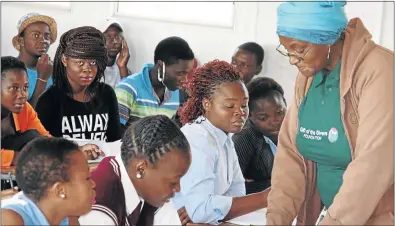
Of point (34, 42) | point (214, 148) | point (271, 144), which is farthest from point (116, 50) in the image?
point (214, 148)

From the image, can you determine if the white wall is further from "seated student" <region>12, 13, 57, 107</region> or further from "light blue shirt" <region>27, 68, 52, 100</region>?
"light blue shirt" <region>27, 68, 52, 100</region>

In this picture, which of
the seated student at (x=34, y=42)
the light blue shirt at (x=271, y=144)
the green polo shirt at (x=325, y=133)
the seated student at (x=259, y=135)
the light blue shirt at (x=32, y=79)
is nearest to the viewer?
the green polo shirt at (x=325, y=133)

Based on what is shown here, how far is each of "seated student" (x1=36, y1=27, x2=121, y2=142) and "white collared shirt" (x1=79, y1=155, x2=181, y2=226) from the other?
1.31 m

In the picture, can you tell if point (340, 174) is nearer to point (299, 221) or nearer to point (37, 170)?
point (299, 221)

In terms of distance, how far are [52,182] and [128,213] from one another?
217 millimetres

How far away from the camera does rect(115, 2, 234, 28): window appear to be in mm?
4918

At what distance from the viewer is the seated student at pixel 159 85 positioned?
394cm

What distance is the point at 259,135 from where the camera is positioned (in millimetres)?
2883

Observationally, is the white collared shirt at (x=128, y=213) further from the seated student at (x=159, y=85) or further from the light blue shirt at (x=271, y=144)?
the seated student at (x=159, y=85)

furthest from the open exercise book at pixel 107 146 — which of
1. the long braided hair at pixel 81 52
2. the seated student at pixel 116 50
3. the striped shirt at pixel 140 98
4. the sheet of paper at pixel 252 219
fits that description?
the seated student at pixel 116 50

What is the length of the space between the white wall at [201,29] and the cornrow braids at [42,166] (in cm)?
303

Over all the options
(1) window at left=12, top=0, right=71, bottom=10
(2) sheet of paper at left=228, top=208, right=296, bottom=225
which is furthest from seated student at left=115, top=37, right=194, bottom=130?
(2) sheet of paper at left=228, top=208, right=296, bottom=225

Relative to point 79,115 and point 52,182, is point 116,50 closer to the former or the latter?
point 79,115

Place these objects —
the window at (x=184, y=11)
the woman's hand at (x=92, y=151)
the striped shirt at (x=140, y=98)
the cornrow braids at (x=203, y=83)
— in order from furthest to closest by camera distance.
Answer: the window at (x=184, y=11) < the striped shirt at (x=140, y=98) < the woman's hand at (x=92, y=151) < the cornrow braids at (x=203, y=83)
